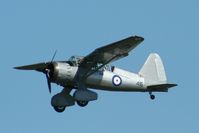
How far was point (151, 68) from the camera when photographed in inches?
1174

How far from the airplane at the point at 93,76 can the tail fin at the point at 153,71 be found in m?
0.31

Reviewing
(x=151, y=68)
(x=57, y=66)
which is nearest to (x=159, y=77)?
(x=151, y=68)

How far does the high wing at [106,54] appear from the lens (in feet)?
84.2

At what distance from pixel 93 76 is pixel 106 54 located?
1.08 metres

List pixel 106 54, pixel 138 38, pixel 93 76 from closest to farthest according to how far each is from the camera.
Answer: pixel 138 38, pixel 106 54, pixel 93 76

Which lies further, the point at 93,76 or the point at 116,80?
the point at 116,80

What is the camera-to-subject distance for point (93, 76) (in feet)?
88.1

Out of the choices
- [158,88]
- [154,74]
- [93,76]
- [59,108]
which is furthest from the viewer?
[154,74]

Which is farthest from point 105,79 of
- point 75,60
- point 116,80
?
point 75,60

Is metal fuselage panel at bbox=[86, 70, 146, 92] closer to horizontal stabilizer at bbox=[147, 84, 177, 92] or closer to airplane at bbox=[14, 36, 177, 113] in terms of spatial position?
airplane at bbox=[14, 36, 177, 113]

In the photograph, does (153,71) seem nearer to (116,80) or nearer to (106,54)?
(116,80)

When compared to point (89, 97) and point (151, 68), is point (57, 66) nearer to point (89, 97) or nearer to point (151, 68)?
point (89, 97)

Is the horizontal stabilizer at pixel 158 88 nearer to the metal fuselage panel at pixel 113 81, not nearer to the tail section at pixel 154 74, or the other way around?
the tail section at pixel 154 74

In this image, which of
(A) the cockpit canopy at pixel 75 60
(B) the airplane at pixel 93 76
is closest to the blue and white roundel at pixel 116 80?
(B) the airplane at pixel 93 76
